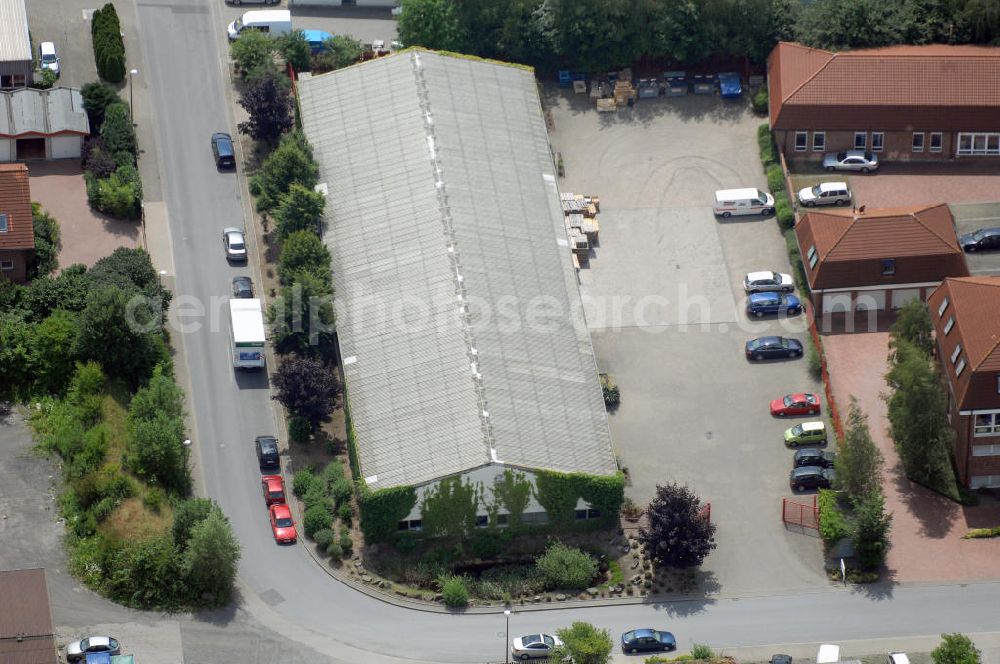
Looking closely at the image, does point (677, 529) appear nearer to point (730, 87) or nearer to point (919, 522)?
point (919, 522)

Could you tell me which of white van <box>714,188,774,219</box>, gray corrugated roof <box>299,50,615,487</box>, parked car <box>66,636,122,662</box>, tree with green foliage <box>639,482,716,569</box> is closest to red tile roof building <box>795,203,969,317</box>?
white van <box>714,188,774,219</box>

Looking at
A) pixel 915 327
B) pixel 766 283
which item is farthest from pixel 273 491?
pixel 915 327

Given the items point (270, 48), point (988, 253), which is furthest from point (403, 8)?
point (988, 253)

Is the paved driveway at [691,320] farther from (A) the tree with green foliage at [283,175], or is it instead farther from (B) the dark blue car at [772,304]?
(A) the tree with green foliage at [283,175]

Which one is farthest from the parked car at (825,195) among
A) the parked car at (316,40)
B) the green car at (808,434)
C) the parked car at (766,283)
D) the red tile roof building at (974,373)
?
the parked car at (316,40)

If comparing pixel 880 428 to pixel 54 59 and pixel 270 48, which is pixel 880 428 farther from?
pixel 54 59

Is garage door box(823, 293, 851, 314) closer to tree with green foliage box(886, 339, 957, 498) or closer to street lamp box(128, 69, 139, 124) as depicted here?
tree with green foliage box(886, 339, 957, 498)
